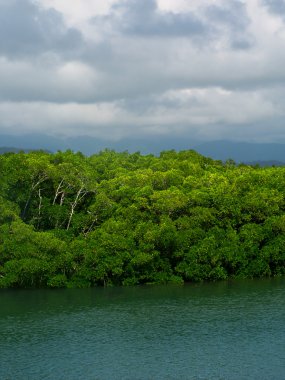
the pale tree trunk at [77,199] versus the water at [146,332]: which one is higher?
the pale tree trunk at [77,199]

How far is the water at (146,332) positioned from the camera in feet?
105

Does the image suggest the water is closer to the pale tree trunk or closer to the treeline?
the treeline

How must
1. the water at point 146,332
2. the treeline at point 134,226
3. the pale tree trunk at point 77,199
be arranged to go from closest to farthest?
the water at point 146,332, the treeline at point 134,226, the pale tree trunk at point 77,199

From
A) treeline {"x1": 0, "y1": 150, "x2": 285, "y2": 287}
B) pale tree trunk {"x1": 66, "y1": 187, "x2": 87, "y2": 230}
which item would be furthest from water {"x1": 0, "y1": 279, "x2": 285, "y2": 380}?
pale tree trunk {"x1": 66, "y1": 187, "x2": 87, "y2": 230}

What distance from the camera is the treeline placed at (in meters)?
55.3

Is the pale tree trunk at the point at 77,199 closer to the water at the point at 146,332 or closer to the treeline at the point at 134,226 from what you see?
the treeline at the point at 134,226

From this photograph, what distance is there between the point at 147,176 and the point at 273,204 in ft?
48.6

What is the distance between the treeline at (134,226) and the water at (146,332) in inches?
93.5

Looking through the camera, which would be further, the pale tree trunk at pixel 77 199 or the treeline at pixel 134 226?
the pale tree trunk at pixel 77 199

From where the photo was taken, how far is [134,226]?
58719 millimetres

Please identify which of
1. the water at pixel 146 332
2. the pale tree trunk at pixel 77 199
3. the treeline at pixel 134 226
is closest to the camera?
the water at pixel 146 332

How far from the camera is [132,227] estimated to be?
58531 mm

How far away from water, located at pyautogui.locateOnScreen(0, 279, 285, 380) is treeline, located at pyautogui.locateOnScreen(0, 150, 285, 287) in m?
2.37

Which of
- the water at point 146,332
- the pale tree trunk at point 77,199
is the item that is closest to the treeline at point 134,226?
the pale tree trunk at point 77,199
